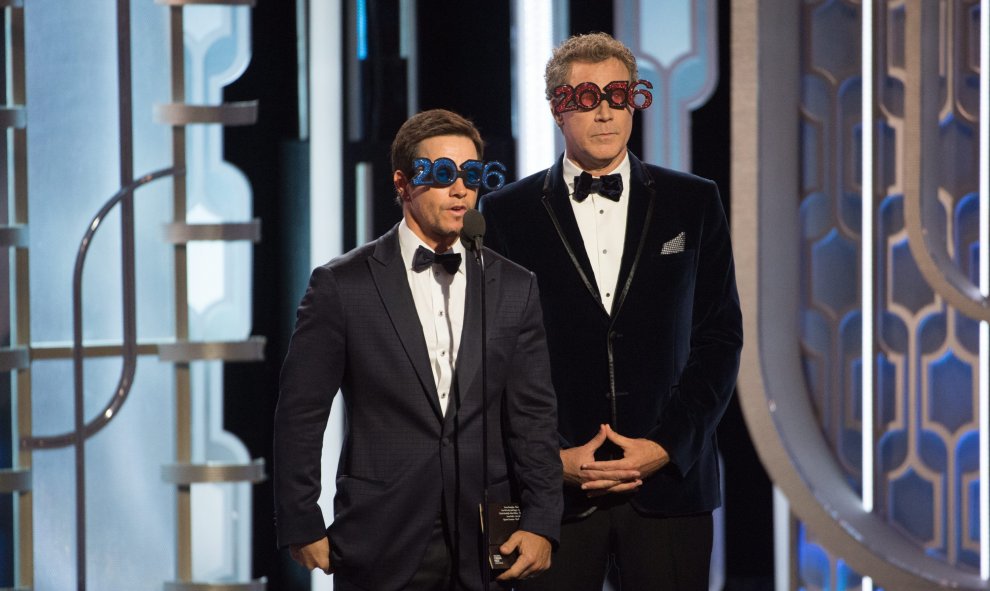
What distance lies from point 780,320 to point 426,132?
1813mm

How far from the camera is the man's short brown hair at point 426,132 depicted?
2.32 meters

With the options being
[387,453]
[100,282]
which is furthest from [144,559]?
[387,453]

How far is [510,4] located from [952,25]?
1.31 meters

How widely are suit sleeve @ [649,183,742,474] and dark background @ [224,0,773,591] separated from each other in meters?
1.15

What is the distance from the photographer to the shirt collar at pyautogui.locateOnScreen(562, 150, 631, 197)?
103 inches

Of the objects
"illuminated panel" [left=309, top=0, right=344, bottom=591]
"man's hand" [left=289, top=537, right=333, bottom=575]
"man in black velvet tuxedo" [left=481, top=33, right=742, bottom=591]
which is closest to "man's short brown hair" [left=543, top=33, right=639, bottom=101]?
"man in black velvet tuxedo" [left=481, top=33, right=742, bottom=591]

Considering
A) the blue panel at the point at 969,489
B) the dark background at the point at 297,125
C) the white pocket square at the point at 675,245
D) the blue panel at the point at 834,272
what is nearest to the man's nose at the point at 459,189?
the white pocket square at the point at 675,245

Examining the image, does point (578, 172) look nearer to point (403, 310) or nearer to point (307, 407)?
point (403, 310)

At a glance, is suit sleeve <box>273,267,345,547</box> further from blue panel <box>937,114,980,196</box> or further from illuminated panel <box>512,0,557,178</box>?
blue panel <box>937,114,980,196</box>

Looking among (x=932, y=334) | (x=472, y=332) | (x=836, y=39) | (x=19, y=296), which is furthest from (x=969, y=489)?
(x=19, y=296)

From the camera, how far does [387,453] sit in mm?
2268

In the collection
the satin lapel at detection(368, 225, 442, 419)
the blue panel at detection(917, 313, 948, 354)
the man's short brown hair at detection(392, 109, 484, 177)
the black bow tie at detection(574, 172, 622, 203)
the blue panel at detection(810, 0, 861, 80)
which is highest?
the blue panel at detection(810, 0, 861, 80)

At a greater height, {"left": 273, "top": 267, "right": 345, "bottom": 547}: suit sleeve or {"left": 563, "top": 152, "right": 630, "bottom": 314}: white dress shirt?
{"left": 563, "top": 152, "right": 630, "bottom": 314}: white dress shirt

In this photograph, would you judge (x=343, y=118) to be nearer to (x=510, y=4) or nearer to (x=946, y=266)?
(x=510, y=4)
